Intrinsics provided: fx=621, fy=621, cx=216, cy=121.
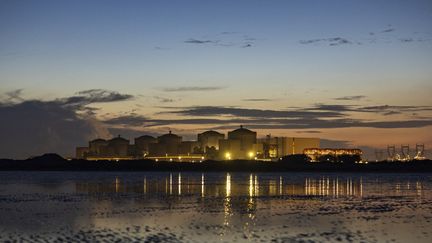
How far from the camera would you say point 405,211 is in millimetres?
33625

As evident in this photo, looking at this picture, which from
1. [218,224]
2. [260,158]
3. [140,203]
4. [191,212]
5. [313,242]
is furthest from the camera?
[260,158]

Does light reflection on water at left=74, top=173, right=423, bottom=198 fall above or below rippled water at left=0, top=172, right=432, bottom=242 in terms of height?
below

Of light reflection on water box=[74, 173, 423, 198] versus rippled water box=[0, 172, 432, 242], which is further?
light reflection on water box=[74, 173, 423, 198]

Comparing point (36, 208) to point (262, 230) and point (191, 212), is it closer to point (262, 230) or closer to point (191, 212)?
point (191, 212)

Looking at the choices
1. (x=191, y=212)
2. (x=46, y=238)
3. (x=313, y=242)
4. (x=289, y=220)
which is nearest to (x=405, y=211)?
(x=289, y=220)

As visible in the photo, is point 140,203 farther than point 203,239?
Yes

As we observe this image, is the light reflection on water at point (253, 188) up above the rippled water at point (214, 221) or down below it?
below

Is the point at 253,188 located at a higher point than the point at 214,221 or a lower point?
A: lower

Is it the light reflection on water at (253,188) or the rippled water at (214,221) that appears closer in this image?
the rippled water at (214,221)

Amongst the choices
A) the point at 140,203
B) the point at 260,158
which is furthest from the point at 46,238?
the point at 260,158

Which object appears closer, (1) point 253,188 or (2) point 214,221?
(2) point 214,221

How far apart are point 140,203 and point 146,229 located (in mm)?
14109

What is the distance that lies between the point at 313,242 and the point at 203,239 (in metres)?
3.93

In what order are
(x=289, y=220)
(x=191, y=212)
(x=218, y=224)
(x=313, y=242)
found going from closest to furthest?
(x=313, y=242)
(x=218, y=224)
(x=289, y=220)
(x=191, y=212)
